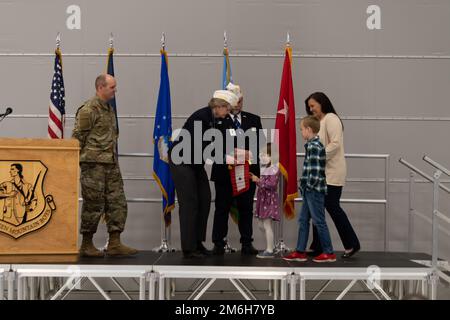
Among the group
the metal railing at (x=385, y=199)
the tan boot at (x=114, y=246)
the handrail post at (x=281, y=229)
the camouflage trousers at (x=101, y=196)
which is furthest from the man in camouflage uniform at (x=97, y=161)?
the metal railing at (x=385, y=199)

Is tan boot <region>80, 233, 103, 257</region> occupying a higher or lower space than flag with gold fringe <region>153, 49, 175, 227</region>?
lower

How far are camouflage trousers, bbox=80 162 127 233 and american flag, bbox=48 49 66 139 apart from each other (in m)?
0.84

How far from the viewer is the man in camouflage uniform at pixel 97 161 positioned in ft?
16.5

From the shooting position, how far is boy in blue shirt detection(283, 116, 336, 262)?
5012 mm

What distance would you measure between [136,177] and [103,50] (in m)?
1.31

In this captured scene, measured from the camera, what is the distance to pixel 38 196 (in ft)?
16.3

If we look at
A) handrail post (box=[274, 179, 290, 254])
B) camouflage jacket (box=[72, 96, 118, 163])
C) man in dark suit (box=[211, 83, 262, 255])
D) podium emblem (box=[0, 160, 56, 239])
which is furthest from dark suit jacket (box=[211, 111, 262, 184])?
podium emblem (box=[0, 160, 56, 239])

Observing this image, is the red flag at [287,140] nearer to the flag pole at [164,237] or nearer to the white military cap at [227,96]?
the white military cap at [227,96]

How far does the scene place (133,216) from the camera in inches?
249

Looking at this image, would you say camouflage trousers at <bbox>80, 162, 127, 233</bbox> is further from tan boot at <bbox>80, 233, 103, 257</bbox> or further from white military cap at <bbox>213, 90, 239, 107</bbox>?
white military cap at <bbox>213, 90, 239, 107</bbox>

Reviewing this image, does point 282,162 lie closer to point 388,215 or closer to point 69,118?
point 388,215

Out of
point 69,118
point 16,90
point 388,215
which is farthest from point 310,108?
point 16,90

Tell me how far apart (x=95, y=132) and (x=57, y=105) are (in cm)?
94

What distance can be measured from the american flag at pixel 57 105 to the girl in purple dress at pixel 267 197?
1846mm
